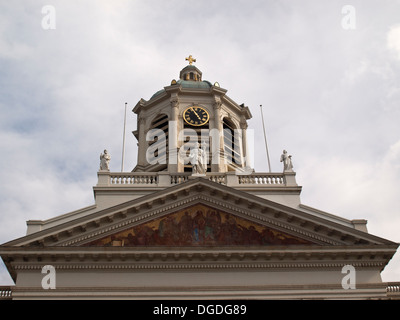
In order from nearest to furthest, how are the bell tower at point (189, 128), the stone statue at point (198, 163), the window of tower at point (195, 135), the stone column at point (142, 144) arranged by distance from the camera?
the stone statue at point (198, 163), the bell tower at point (189, 128), the window of tower at point (195, 135), the stone column at point (142, 144)

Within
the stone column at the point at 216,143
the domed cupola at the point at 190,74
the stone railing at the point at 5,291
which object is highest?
the domed cupola at the point at 190,74

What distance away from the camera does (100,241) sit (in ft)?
80.5

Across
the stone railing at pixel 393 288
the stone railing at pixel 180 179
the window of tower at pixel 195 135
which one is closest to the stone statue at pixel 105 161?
the stone railing at pixel 180 179

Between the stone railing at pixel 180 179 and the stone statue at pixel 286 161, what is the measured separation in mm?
591

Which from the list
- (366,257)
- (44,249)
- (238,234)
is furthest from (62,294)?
(366,257)

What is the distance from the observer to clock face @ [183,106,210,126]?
38.0 metres

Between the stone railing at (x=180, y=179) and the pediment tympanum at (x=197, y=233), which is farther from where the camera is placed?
the stone railing at (x=180, y=179)

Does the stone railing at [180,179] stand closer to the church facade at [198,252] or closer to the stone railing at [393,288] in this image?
the church facade at [198,252]

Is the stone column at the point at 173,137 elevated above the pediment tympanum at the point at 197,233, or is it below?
above

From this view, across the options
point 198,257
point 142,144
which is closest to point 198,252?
point 198,257

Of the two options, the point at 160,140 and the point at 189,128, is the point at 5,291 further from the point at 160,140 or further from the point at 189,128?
the point at 189,128

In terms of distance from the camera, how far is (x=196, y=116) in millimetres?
38312

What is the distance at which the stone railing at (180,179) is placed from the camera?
28562mm
